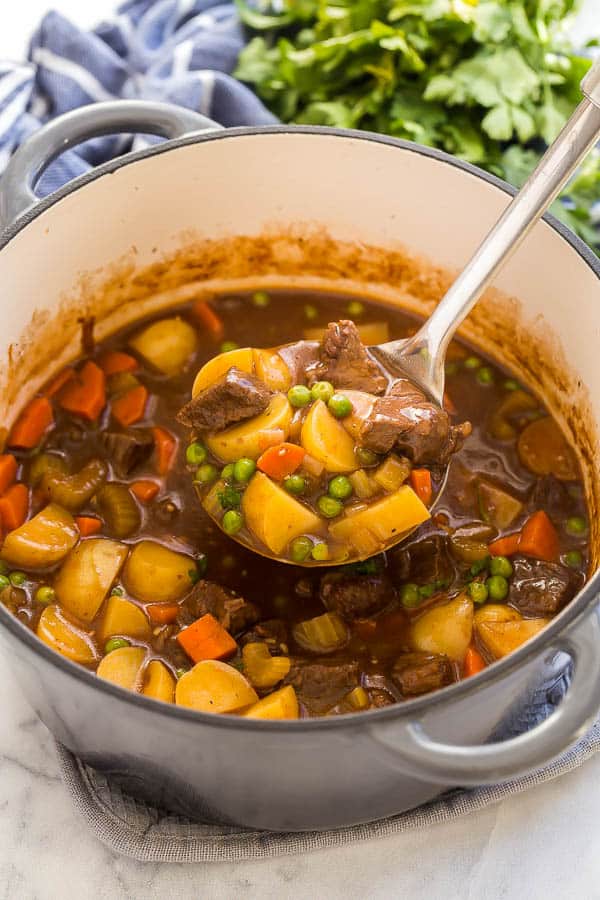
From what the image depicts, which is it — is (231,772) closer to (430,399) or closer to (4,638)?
(4,638)

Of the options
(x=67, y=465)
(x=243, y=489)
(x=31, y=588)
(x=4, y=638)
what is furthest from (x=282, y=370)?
(x=4, y=638)

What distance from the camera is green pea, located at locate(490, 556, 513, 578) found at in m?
3.21

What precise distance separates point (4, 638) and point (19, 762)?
73 centimetres

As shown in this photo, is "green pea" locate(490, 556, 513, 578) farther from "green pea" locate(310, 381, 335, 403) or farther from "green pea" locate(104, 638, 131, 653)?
"green pea" locate(104, 638, 131, 653)

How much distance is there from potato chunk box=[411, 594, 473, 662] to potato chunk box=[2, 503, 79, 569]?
40.5 inches

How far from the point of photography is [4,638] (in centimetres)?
237

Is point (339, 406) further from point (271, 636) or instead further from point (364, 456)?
point (271, 636)

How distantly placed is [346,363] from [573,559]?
89 cm

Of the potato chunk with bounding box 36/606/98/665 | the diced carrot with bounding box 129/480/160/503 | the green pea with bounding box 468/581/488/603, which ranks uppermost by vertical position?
the green pea with bounding box 468/581/488/603

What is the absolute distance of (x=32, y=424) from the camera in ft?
11.6

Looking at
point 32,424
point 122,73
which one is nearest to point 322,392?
point 32,424

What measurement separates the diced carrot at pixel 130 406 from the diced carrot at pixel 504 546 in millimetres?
1170

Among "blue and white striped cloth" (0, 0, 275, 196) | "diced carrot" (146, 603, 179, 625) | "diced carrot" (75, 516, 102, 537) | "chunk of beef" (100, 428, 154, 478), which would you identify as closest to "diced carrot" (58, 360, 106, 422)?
"chunk of beef" (100, 428, 154, 478)

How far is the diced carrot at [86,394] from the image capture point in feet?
11.7
